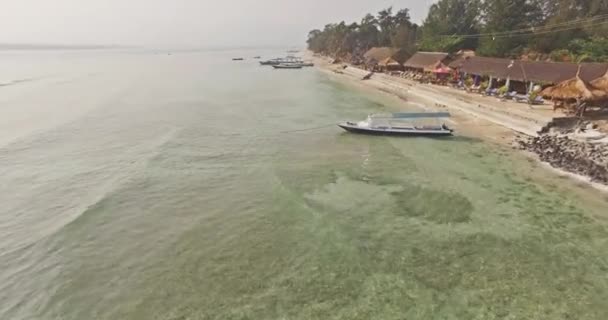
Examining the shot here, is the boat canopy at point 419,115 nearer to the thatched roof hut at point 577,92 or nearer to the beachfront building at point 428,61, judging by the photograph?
the thatched roof hut at point 577,92

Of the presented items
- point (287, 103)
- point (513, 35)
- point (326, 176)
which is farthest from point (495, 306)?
point (513, 35)

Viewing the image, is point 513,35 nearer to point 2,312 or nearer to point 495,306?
point 495,306

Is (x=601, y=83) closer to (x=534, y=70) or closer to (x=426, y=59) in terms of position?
(x=534, y=70)

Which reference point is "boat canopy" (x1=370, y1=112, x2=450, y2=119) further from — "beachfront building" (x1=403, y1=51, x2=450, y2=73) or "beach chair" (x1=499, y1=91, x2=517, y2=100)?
"beachfront building" (x1=403, y1=51, x2=450, y2=73)

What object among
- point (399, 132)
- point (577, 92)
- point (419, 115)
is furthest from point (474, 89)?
point (399, 132)

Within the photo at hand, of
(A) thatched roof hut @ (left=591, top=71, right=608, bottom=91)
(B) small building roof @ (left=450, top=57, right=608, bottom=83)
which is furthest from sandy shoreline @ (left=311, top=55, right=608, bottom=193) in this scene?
(A) thatched roof hut @ (left=591, top=71, right=608, bottom=91)
